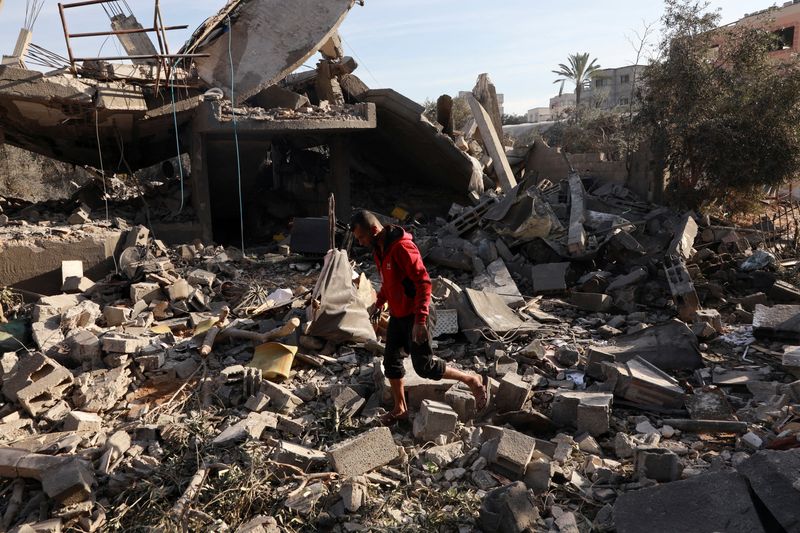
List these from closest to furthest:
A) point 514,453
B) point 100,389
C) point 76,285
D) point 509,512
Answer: point 509,512 < point 514,453 < point 100,389 < point 76,285

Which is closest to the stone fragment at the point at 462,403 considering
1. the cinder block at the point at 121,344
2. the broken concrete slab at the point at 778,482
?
the broken concrete slab at the point at 778,482

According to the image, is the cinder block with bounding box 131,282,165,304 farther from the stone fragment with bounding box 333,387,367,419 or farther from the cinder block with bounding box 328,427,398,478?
the cinder block with bounding box 328,427,398,478

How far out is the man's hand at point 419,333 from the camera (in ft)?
13.5

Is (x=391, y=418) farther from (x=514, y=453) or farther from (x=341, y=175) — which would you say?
(x=341, y=175)

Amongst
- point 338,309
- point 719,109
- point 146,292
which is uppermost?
point 719,109

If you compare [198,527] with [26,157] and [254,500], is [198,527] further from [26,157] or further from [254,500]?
[26,157]

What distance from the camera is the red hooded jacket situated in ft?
13.6

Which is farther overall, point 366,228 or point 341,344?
point 341,344

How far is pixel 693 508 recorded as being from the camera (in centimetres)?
306

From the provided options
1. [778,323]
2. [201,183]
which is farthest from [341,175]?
[778,323]

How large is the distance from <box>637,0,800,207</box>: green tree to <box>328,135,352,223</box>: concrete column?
6.31 m

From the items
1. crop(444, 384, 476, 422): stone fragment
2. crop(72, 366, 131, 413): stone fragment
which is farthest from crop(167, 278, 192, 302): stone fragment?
crop(444, 384, 476, 422): stone fragment

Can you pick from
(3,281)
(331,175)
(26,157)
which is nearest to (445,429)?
(3,281)

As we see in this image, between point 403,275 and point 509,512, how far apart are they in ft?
5.60
